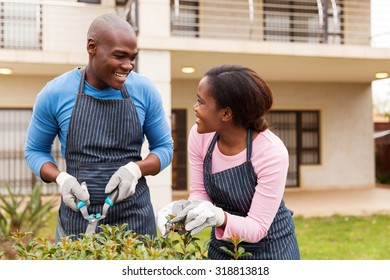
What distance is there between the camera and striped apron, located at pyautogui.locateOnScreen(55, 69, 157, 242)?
201 cm

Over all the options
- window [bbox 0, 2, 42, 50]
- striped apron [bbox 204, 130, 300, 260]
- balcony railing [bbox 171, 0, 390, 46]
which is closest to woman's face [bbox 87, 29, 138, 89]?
striped apron [bbox 204, 130, 300, 260]

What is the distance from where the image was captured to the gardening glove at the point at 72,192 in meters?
1.89

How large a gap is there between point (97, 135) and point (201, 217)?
73cm

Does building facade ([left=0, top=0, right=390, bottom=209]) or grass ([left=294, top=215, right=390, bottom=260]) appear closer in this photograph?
grass ([left=294, top=215, right=390, bottom=260])

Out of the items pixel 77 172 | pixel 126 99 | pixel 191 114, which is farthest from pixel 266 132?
pixel 191 114

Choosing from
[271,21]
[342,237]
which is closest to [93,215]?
[342,237]

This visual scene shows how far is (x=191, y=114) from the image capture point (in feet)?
34.5

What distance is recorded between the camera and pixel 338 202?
30.8ft

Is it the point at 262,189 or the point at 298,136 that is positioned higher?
the point at 298,136

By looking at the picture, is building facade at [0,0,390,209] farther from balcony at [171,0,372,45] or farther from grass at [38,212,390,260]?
grass at [38,212,390,260]

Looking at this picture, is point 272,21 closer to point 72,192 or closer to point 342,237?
point 342,237

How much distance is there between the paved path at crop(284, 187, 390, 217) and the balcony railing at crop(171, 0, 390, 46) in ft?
11.2

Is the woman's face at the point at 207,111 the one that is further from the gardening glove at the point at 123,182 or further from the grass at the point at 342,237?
the grass at the point at 342,237

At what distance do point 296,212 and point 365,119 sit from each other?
497 centimetres
